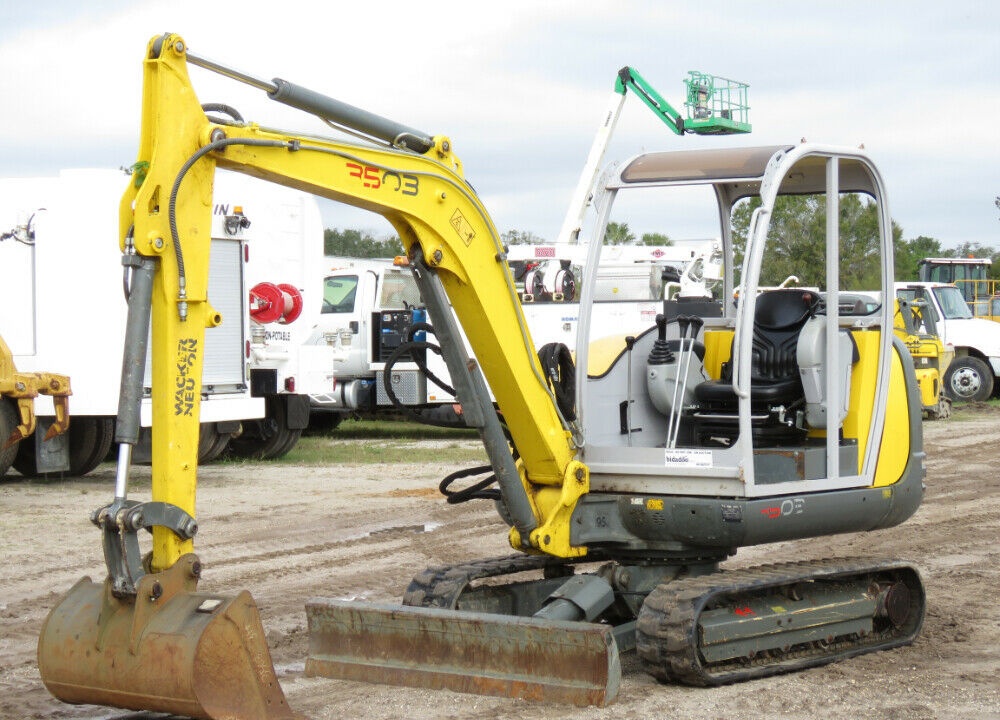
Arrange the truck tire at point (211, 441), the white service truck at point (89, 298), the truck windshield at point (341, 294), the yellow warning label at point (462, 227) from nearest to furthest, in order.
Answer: the yellow warning label at point (462, 227)
the white service truck at point (89, 298)
the truck tire at point (211, 441)
the truck windshield at point (341, 294)

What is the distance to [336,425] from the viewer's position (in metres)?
22.1

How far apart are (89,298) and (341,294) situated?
607 centimetres

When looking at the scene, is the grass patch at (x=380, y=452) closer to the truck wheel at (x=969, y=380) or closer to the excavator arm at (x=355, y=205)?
the excavator arm at (x=355, y=205)

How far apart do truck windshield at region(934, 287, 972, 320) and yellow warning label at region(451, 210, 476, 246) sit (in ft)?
65.8

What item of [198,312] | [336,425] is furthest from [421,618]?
[336,425]

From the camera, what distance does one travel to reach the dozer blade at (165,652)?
18.0ft

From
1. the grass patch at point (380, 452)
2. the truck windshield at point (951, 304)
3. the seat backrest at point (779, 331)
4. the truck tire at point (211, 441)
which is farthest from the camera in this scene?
the truck windshield at point (951, 304)

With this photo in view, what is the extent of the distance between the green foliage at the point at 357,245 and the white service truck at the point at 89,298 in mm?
33732

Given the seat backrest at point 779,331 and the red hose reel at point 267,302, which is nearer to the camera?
the seat backrest at point 779,331

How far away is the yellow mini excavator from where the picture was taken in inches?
224

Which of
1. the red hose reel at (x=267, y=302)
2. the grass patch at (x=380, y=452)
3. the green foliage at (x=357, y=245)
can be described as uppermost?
the green foliage at (x=357, y=245)

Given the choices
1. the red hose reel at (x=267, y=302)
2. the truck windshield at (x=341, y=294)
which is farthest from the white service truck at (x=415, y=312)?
the red hose reel at (x=267, y=302)

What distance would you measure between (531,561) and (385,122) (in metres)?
2.58

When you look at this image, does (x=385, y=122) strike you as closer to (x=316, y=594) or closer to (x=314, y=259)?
(x=316, y=594)
